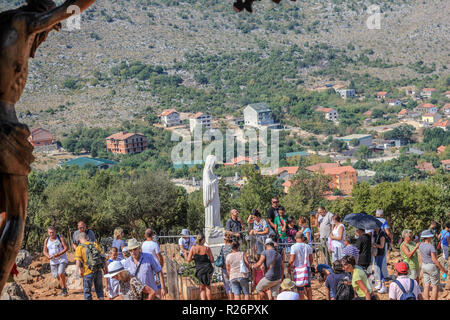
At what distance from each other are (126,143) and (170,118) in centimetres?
1628

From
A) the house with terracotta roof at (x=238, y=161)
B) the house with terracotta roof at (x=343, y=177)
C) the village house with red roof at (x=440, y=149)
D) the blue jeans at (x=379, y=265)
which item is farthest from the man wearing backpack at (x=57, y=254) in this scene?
the village house with red roof at (x=440, y=149)

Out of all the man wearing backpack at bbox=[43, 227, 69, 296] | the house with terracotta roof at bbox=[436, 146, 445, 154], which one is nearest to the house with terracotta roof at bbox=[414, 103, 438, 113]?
the house with terracotta roof at bbox=[436, 146, 445, 154]

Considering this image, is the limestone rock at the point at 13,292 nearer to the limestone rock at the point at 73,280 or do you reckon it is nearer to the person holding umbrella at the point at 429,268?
the limestone rock at the point at 73,280

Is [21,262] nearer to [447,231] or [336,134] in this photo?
[447,231]

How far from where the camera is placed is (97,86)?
11469 centimetres

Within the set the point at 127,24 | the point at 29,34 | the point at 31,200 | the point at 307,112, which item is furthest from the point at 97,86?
the point at 29,34

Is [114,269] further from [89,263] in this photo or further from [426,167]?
[426,167]

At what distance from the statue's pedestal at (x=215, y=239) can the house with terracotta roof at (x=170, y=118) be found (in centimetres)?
9352

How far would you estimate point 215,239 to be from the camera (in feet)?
36.7

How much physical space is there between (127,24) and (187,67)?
54.2 ft

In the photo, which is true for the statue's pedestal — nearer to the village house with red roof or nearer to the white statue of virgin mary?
the white statue of virgin mary

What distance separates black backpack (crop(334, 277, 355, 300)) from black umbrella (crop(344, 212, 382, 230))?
2.12 meters

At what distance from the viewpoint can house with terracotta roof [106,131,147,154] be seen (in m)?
90.6

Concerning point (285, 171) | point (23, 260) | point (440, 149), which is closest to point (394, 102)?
point (440, 149)
